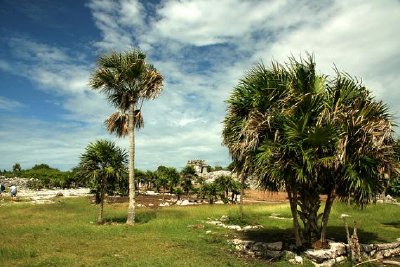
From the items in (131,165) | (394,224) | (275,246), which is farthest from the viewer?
(131,165)

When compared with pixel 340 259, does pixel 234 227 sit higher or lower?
higher

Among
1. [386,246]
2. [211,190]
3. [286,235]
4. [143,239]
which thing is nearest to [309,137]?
[386,246]

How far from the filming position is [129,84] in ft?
101

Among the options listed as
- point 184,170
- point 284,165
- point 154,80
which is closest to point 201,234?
point 284,165

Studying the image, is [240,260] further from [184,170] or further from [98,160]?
[184,170]

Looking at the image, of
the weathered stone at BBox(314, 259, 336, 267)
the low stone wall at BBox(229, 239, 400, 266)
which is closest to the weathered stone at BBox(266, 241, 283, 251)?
the low stone wall at BBox(229, 239, 400, 266)

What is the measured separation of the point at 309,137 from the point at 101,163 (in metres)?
18.9

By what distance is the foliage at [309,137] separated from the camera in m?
16.4

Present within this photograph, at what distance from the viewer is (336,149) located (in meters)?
16.3

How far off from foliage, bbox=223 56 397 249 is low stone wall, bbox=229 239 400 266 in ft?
3.09

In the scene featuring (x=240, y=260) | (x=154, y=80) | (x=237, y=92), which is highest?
(x=154, y=80)

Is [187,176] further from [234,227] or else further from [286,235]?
[286,235]

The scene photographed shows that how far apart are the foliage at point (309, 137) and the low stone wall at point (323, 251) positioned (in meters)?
0.94

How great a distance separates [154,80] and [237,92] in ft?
42.2
